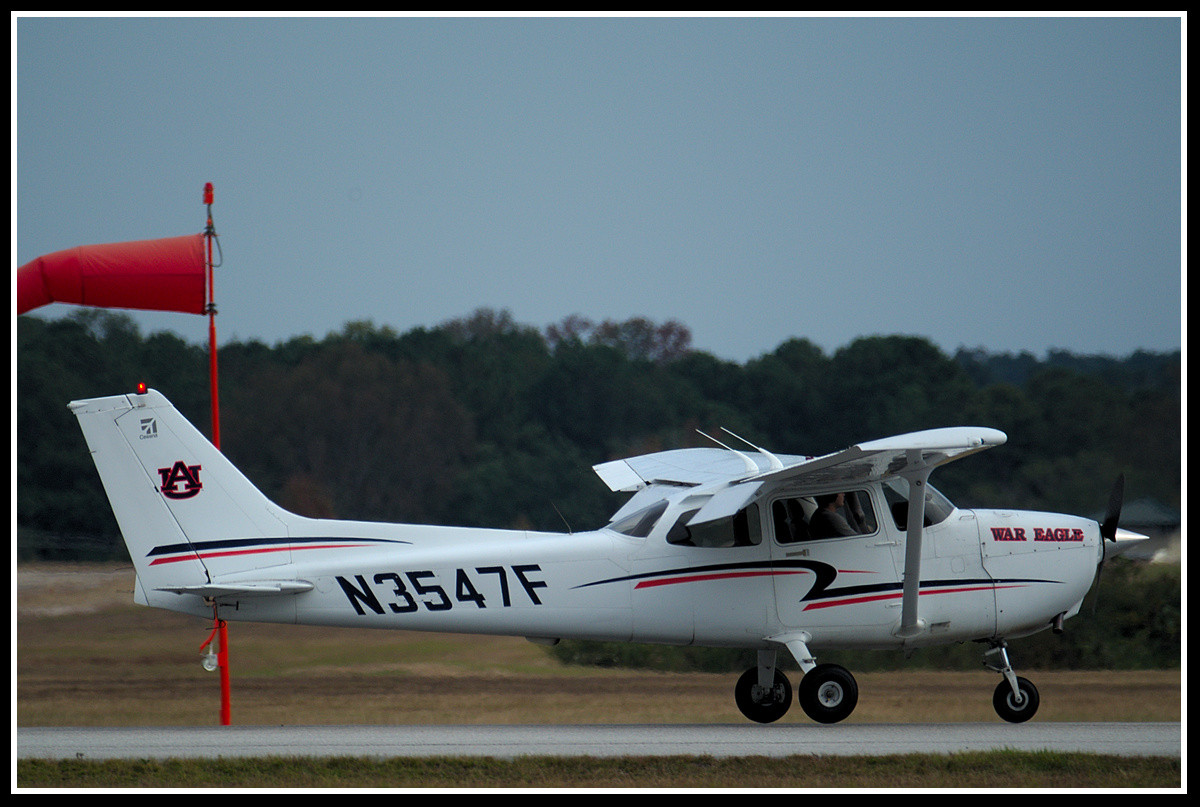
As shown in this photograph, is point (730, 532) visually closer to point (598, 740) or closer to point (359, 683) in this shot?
point (598, 740)

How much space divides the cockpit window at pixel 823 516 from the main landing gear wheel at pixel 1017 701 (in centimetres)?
192

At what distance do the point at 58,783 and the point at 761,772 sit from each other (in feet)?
16.5

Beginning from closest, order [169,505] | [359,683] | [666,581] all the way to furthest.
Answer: [169,505], [666,581], [359,683]

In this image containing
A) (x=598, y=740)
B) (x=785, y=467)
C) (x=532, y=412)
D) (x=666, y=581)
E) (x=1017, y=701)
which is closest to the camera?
(x=785, y=467)

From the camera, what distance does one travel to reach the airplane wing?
9016 mm

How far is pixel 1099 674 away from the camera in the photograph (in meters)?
15.8

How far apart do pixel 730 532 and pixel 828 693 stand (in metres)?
1.62

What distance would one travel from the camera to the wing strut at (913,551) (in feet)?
33.3

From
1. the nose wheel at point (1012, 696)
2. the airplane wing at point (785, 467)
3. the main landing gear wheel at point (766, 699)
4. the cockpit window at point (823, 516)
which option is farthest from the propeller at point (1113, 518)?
the main landing gear wheel at point (766, 699)

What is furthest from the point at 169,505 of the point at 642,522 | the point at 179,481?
the point at 642,522

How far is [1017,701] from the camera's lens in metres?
11.0

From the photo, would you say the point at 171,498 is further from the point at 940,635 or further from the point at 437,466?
the point at 437,466

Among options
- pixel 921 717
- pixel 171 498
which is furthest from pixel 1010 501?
pixel 171 498

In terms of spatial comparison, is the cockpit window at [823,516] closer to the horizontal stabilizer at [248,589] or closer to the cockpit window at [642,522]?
the cockpit window at [642,522]
